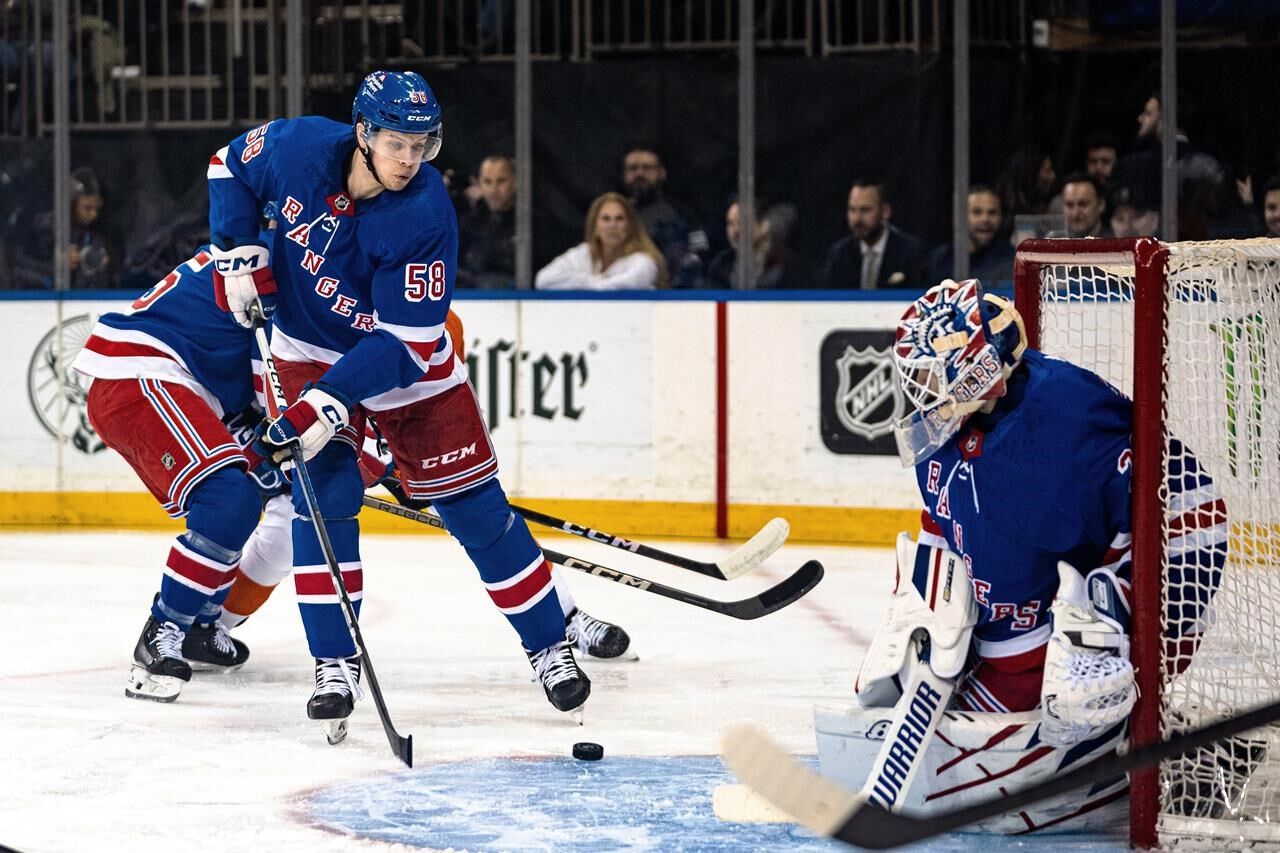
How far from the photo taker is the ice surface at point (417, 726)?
8.66ft

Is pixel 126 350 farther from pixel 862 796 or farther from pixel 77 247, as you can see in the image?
pixel 77 247

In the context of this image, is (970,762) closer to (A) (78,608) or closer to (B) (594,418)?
(A) (78,608)

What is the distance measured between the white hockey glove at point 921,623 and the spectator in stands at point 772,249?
10.9 feet

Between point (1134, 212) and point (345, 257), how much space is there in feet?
10.1

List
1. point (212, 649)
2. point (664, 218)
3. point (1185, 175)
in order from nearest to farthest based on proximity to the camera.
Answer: point (212, 649), point (1185, 175), point (664, 218)

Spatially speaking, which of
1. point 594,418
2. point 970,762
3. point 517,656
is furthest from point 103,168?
point 970,762

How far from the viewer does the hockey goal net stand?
2.46 meters

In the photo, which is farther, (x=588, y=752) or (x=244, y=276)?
(x=244, y=276)

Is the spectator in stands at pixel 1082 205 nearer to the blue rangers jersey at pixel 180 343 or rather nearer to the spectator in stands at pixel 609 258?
the spectator in stands at pixel 609 258

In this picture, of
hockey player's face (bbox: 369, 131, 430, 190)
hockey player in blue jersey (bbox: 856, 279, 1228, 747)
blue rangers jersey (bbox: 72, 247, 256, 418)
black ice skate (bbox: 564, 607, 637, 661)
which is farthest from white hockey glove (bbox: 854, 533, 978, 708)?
blue rangers jersey (bbox: 72, 247, 256, 418)

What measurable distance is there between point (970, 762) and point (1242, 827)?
36cm

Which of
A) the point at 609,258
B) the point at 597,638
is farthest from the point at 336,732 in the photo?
the point at 609,258

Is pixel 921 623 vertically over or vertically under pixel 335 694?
over

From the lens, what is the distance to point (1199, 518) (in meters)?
2.46
